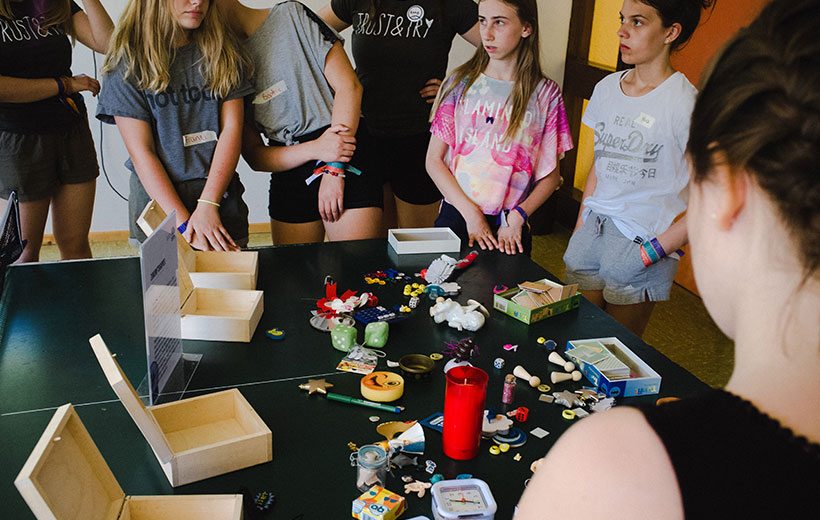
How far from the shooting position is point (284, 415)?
130 cm

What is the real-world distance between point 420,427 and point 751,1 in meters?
3.06

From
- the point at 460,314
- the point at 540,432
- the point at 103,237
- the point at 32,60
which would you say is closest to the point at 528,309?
the point at 460,314

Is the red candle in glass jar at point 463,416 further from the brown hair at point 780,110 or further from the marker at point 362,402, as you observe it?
the brown hair at point 780,110

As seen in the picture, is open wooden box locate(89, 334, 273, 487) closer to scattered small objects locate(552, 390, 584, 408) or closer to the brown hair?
scattered small objects locate(552, 390, 584, 408)

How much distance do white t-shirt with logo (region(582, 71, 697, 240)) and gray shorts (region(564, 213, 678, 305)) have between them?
0.04 m

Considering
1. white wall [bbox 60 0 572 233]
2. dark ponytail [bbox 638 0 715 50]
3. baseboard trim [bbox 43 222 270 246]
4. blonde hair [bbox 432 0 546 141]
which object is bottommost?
baseboard trim [bbox 43 222 270 246]

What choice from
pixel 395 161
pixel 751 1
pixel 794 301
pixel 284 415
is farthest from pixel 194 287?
pixel 751 1

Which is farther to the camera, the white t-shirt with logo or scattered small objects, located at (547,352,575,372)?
the white t-shirt with logo

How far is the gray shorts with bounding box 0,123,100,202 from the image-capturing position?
252cm

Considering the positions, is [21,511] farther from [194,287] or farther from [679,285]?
[679,285]

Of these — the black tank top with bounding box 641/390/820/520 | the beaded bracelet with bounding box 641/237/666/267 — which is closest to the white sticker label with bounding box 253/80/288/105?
the beaded bracelet with bounding box 641/237/666/267

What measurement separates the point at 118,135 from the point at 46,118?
1.69 m

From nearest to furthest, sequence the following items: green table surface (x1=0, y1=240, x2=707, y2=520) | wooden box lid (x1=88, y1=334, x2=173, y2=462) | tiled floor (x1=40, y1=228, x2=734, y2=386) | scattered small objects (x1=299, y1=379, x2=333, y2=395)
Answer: wooden box lid (x1=88, y1=334, x2=173, y2=462), green table surface (x1=0, y1=240, x2=707, y2=520), scattered small objects (x1=299, y1=379, x2=333, y2=395), tiled floor (x1=40, y1=228, x2=734, y2=386)

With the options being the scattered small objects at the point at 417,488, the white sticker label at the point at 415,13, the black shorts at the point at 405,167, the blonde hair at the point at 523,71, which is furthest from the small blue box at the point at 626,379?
the white sticker label at the point at 415,13
